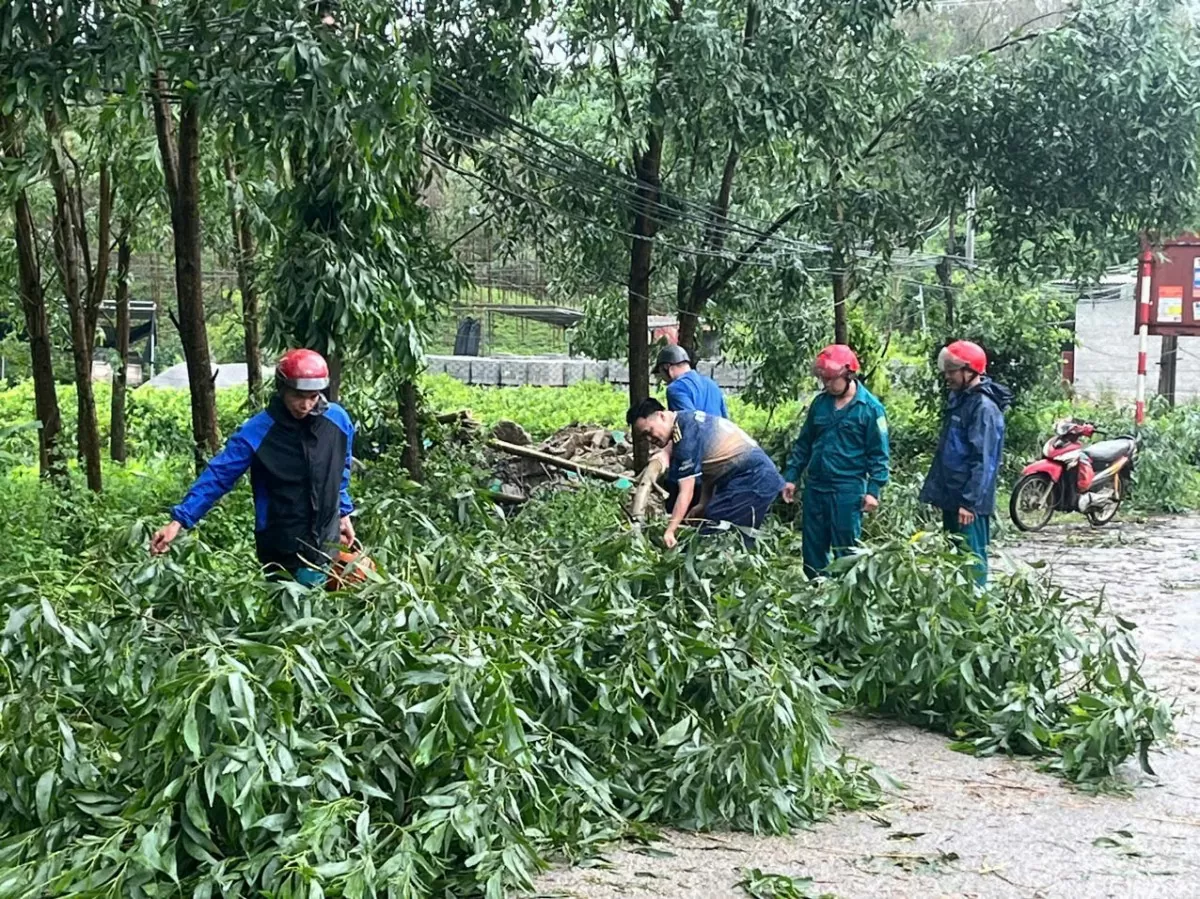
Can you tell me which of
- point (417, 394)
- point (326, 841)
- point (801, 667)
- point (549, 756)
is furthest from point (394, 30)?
point (326, 841)

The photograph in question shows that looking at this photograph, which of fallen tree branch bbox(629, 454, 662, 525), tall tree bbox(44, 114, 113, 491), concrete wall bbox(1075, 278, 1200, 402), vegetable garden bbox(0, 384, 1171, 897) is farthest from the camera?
concrete wall bbox(1075, 278, 1200, 402)

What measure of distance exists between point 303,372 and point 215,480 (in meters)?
0.56

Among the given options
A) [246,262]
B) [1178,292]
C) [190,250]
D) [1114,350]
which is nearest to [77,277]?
[246,262]

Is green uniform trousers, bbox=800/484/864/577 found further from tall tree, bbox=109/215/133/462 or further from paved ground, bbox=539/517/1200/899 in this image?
tall tree, bbox=109/215/133/462

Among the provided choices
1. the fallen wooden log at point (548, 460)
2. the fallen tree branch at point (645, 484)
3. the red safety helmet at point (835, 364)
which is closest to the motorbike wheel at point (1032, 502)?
the fallen wooden log at point (548, 460)

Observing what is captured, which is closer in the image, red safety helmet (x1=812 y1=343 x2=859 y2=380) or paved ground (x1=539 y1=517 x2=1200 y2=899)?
paved ground (x1=539 y1=517 x2=1200 y2=899)

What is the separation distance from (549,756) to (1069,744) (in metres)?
2.43

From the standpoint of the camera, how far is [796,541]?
9148 mm

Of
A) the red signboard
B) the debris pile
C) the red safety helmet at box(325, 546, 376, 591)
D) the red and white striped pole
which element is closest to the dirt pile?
the debris pile

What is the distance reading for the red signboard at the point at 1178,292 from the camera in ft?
60.3

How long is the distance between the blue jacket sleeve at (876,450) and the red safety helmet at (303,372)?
3349mm

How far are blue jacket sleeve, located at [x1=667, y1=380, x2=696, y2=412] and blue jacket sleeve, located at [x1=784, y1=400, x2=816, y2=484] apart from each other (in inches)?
40.0

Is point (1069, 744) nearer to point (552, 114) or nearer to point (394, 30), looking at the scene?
point (394, 30)

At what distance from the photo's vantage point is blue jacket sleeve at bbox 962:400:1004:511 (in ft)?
26.0
